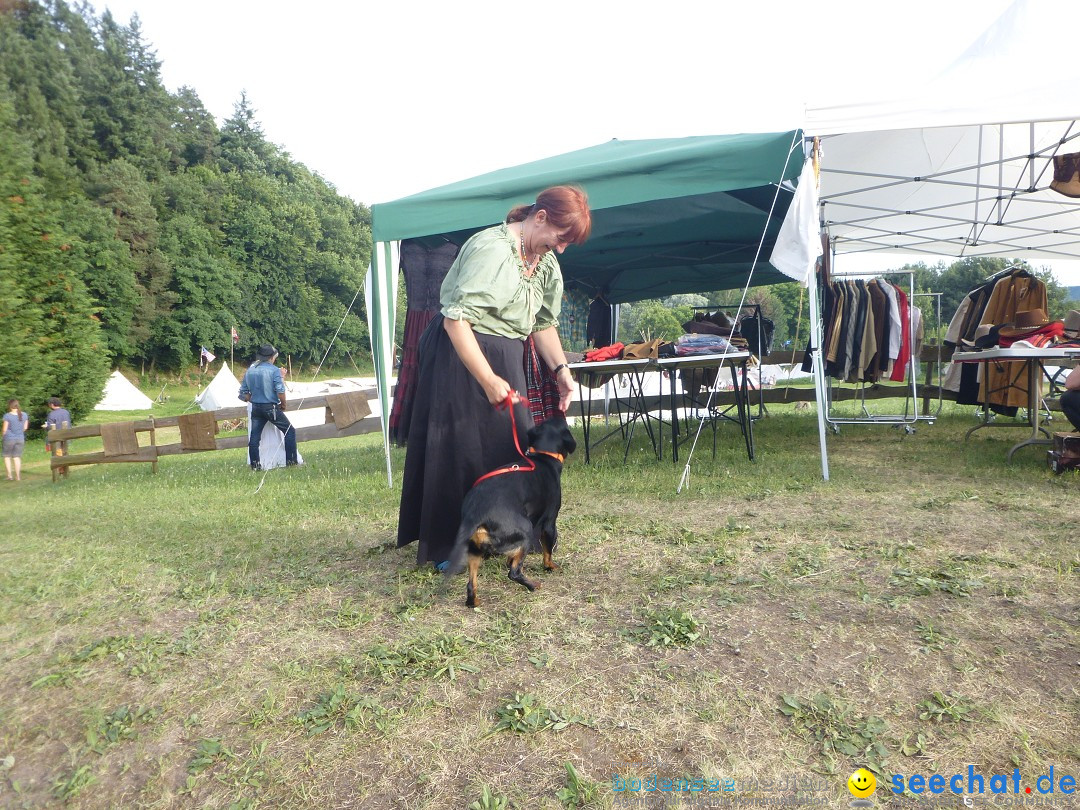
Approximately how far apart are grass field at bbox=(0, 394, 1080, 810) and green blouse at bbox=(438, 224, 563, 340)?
3.77 ft

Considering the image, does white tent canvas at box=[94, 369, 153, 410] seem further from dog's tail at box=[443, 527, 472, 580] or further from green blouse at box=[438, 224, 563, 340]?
dog's tail at box=[443, 527, 472, 580]

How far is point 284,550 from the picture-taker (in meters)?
3.82

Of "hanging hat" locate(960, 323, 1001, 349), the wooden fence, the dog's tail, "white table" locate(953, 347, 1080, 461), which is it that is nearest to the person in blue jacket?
the wooden fence

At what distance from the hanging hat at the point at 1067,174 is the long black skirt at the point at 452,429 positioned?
20.3 feet

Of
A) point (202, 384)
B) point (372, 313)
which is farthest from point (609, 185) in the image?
point (202, 384)

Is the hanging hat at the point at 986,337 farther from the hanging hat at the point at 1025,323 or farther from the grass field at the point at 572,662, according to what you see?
the grass field at the point at 572,662

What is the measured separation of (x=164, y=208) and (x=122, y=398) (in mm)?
17980

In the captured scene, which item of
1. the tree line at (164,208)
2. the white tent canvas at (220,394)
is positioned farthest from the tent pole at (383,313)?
the white tent canvas at (220,394)

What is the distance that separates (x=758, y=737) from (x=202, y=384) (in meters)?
42.4

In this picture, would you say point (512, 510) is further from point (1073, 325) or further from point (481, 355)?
point (1073, 325)

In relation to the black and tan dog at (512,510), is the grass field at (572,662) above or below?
below

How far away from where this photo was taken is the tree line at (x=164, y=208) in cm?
3400

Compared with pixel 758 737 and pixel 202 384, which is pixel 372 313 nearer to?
pixel 758 737

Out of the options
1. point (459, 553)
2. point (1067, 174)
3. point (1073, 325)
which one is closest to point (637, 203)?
point (459, 553)
